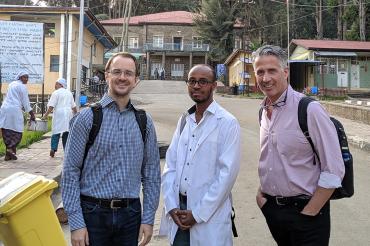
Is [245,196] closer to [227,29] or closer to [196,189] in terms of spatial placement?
[196,189]

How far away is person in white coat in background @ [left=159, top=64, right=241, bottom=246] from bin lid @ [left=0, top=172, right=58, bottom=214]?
86 centimetres

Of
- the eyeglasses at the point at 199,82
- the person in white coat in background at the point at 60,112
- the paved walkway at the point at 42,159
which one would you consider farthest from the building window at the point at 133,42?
the eyeglasses at the point at 199,82

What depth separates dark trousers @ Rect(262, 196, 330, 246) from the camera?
287cm

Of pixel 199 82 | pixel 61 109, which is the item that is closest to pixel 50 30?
pixel 61 109

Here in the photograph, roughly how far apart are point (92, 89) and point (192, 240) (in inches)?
1082

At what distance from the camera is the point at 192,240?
10.0ft

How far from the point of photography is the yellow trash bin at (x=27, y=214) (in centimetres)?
248

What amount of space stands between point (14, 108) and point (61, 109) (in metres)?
0.94

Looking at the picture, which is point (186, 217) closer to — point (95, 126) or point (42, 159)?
point (95, 126)

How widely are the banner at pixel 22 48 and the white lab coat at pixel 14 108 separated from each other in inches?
327

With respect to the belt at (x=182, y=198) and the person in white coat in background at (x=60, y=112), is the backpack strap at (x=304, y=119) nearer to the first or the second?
the belt at (x=182, y=198)

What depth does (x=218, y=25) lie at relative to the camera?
49.2 meters

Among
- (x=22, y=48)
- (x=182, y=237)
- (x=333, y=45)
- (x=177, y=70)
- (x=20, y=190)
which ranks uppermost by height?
(x=177, y=70)

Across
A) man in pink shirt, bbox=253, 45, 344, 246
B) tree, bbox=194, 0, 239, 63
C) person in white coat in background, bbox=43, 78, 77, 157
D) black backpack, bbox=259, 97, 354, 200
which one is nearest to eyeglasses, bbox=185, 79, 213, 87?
man in pink shirt, bbox=253, 45, 344, 246
